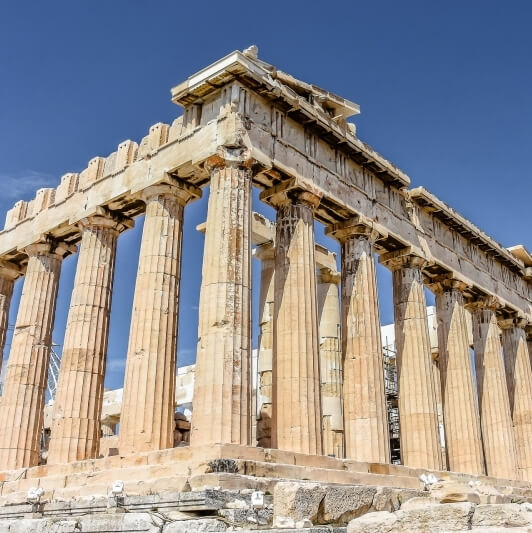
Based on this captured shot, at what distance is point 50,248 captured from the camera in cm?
2459

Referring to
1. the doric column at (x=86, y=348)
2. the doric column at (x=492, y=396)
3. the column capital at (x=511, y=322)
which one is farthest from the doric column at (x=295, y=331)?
the column capital at (x=511, y=322)

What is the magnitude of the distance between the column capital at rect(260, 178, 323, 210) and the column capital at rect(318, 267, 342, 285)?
856 centimetres

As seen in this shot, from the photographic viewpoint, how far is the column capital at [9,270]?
87.7 feet

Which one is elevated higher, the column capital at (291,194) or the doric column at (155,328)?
the column capital at (291,194)

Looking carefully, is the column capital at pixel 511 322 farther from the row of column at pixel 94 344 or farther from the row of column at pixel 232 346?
the row of column at pixel 94 344

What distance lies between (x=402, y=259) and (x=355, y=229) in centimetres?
329

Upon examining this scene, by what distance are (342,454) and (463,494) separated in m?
13.3

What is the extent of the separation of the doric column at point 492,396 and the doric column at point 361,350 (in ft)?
29.8

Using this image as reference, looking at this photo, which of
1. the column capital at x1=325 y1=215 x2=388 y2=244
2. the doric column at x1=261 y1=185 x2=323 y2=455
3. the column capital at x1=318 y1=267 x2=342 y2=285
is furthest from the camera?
the column capital at x1=318 y1=267 x2=342 y2=285

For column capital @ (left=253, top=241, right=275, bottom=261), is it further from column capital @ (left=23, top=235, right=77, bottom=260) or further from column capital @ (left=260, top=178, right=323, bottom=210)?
column capital @ (left=23, top=235, right=77, bottom=260)

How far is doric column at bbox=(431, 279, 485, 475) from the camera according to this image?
2542 cm

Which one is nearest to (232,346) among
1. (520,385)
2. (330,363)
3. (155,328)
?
(155,328)

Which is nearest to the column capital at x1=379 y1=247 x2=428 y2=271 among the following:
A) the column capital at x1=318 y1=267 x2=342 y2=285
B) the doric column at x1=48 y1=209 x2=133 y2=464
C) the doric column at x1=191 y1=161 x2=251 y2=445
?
the column capital at x1=318 y1=267 x2=342 y2=285

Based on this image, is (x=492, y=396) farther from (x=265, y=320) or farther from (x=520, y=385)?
(x=265, y=320)
